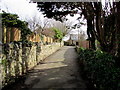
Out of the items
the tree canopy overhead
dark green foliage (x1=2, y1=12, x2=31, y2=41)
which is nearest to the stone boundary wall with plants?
dark green foliage (x1=2, y1=12, x2=31, y2=41)

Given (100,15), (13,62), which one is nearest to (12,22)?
(13,62)

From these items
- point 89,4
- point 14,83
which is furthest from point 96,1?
point 14,83

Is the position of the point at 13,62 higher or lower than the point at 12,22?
lower

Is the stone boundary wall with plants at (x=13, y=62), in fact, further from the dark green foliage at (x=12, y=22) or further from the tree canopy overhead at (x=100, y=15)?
the tree canopy overhead at (x=100, y=15)

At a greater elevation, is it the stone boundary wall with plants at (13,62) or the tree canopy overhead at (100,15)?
the tree canopy overhead at (100,15)

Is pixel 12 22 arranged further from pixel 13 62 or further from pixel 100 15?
pixel 100 15

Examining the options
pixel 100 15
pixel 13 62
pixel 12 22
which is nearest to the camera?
pixel 13 62

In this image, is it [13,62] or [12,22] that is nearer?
[13,62]

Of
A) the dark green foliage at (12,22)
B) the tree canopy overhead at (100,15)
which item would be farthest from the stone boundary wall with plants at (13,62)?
the tree canopy overhead at (100,15)

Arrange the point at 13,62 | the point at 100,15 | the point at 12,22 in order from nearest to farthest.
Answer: the point at 13,62 < the point at 100,15 < the point at 12,22

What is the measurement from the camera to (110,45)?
327 inches

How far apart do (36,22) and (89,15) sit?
3472 cm

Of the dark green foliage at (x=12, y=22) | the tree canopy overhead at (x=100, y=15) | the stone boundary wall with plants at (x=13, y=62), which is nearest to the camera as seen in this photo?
the stone boundary wall with plants at (x=13, y=62)

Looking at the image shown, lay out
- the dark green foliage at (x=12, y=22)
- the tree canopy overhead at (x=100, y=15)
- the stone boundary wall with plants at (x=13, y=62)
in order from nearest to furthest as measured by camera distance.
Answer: the stone boundary wall with plants at (x=13, y=62)
the tree canopy overhead at (x=100, y=15)
the dark green foliage at (x=12, y=22)
